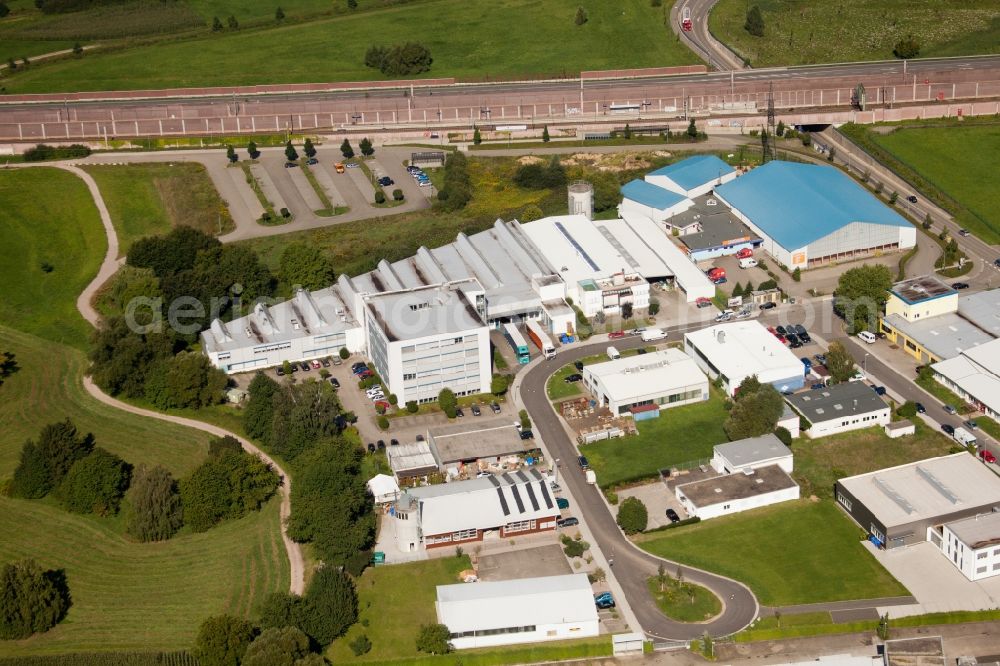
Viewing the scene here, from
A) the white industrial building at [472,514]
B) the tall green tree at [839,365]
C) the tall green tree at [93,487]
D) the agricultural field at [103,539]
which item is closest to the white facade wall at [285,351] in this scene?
the agricultural field at [103,539]

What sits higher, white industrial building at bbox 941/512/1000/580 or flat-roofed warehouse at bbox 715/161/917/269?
flat-roofed warehouse at bbox 715/161/917/269

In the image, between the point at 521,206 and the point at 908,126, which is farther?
the point at 908,126

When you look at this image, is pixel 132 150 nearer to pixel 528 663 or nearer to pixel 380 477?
pixel 380 477

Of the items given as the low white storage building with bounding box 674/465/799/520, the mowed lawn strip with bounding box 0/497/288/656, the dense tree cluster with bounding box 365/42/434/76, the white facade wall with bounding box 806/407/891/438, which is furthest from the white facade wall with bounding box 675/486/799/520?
the dense tree cluster with bounding box 365/42/434/76

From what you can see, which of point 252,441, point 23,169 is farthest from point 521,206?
point 23,169

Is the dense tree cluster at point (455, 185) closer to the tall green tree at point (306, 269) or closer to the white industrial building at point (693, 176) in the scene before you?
the white industrial building at point (693, 176)

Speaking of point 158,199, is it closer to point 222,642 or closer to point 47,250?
point 47,250

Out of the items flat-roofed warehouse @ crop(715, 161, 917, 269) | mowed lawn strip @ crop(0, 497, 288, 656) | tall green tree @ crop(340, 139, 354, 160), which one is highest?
tall green tree @ crop(340, 139, 354, 160)

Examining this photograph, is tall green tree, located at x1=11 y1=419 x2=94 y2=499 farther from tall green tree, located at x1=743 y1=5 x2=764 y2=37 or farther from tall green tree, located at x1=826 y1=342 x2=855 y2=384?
tall green tree, located at x1=743 y1=5 x2=764 y2=37
